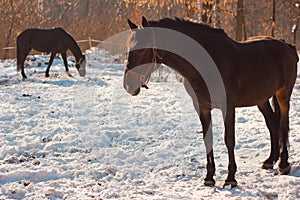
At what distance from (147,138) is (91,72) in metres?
8.89

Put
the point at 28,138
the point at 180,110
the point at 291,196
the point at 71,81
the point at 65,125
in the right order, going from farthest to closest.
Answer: the point at 71,81 < the point at 180,110 < the point at 65,125 < the point at 28,138 < the point at 291,196

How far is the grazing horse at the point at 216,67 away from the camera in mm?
3916

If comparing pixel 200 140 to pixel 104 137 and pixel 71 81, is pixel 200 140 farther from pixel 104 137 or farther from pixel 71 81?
pixel 71 81

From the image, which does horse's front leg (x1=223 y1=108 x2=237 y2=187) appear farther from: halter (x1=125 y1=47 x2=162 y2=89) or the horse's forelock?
the horse's forelock

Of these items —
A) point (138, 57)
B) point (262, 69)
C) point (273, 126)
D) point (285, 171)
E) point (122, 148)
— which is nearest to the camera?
point (138, 57)

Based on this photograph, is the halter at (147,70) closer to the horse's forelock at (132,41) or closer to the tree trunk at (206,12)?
the horse's forelock at (132,41)

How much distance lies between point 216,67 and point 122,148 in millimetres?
2233

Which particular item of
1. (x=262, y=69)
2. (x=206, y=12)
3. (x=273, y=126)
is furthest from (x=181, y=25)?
(x=206, y=12)

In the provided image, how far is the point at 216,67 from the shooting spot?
4188 millimetres

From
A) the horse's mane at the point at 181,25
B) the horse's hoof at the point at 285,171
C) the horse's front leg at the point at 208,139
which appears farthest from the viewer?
the horse's hoof at the point at 285,171

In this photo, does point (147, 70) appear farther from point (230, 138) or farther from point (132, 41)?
point (230, 138)

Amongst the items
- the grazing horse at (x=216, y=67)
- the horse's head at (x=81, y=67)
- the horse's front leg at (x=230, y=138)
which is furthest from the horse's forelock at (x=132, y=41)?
the horse's head at (x=81, y=67)

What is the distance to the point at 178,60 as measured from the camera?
163 inches

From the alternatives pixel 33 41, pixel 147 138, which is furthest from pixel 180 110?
pixel 33 41
